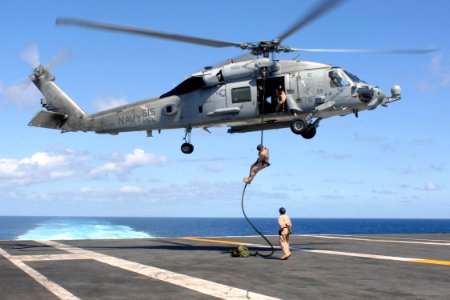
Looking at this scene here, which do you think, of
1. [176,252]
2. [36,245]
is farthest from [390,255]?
[36,245]

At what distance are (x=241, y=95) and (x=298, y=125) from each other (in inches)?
100

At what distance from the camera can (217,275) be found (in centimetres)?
1186

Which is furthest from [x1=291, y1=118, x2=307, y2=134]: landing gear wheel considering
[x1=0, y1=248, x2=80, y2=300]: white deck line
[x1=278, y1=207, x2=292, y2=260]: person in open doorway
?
[x1=0, y1=248, x2=80, y2=300]: white deck line

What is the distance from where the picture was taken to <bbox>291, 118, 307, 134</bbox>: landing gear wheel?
1877cm

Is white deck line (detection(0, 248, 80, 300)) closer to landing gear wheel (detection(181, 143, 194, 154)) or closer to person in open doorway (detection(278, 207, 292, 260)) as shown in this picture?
person in open doorway (detection(278, 207, 292, 260))

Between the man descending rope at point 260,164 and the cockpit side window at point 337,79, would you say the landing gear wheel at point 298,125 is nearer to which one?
the cockpit side window at point 337,79

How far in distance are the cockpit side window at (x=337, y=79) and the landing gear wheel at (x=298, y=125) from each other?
5.96ft

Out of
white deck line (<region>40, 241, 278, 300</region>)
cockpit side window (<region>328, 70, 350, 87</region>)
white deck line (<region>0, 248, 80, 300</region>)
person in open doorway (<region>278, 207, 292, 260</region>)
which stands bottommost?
white deck line (<region>0, 248, 80, 300</region>)

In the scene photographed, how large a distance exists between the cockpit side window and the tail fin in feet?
37.4

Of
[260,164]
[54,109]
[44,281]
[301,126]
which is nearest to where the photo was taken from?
[44,281]

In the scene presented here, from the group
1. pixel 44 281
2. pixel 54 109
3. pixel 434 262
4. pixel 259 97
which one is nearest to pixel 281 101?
pixel 259 97

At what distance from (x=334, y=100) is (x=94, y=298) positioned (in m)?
12.6

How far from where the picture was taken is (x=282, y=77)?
63.0 ft

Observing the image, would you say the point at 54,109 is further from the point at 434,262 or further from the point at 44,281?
the point at 434,262
